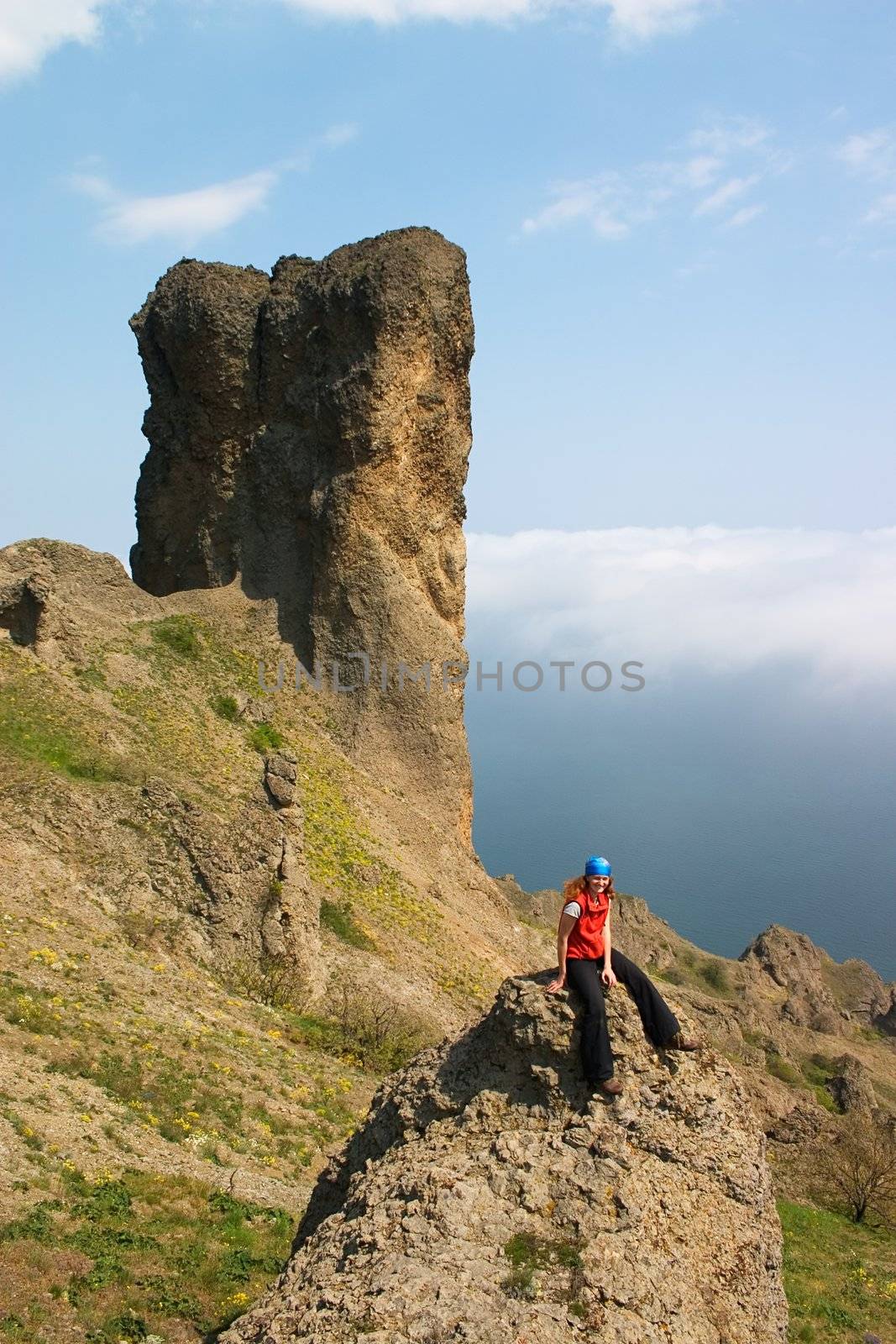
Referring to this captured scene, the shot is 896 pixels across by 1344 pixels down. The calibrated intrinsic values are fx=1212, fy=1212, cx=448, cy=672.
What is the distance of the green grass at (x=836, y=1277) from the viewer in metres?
14.3

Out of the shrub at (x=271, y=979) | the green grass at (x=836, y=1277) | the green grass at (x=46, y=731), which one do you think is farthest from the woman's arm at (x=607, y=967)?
the green grass at (x=46, y=731)

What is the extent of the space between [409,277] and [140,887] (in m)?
19.0

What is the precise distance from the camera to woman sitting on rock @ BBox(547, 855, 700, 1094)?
8.60 metres

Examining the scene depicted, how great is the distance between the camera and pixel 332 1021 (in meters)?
20.4

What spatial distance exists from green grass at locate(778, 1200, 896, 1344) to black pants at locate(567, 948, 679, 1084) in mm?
6835

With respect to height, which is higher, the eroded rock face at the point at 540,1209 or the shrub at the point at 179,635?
the shrub at the point at 179,635

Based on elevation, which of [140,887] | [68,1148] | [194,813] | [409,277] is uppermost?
[409,277]

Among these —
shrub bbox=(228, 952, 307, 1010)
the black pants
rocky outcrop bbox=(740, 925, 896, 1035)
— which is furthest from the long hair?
rocky outcrop bbox=(740, 925, 896, 1035)

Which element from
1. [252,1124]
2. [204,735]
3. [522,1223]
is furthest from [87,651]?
[522,1223]

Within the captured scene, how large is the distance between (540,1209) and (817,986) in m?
50.9

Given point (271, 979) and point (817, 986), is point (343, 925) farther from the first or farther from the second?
point (817, 986)

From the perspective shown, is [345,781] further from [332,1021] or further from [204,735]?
[332,1021]

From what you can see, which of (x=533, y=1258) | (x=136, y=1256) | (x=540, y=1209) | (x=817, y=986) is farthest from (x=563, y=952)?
(x=817, y=986)

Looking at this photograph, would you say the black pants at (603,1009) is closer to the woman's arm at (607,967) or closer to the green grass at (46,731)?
the woman's arm at (607,967)
